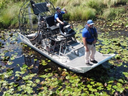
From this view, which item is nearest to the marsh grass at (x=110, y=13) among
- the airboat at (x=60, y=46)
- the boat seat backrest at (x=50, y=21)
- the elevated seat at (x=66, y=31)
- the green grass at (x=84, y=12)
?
the green grass at (x=84, y=12)

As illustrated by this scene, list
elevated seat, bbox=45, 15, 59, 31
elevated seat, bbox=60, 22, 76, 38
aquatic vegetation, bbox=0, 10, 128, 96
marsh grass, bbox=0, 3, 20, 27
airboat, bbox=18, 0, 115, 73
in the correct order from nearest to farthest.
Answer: aquatic vegetation, bbox=0, 10, 128, 96 < airboat, bbox=18, 0, 115, 73 < elevated seat, bbox=60, 22, 76, 38 < elevated seat, bbox=45, 15, 59, 31 < marsh grass, bbox=0, 3, 20, 27

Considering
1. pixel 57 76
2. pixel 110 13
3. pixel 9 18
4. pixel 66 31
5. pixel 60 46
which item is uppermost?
pixel 66 31

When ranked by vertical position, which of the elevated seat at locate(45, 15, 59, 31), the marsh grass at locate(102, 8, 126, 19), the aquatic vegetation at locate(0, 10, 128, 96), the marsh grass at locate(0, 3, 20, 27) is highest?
the elevated seat at locate(45, 15, 59, 31)

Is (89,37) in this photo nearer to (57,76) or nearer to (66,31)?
(66,31)

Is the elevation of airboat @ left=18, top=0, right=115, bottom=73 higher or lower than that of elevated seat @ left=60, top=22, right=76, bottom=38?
lower

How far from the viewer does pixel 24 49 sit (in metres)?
9.10

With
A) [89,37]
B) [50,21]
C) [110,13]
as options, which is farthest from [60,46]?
[110,13]

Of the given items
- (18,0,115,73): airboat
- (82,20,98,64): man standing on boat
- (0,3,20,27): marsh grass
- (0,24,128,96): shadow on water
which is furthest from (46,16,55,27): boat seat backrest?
(0,3,20,27): marsh grass

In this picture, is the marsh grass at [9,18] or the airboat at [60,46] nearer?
the airboat at [60,46]

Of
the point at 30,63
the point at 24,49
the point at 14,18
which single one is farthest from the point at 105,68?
the point at 14,18

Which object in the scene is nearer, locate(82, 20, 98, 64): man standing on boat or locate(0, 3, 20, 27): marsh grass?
locate(82, 20, 98, 64): man standing on boat

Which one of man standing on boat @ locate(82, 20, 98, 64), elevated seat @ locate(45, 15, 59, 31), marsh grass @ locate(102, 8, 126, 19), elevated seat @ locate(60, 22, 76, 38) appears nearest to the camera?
man standing on boat @ locate(82, 20, 98, 64)

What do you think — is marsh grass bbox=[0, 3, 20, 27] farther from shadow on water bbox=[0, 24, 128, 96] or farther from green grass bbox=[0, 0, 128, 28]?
shadow on water bbox=[0, 24, 128, 96]

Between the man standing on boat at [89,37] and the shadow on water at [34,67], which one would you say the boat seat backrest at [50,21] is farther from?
the man standing on boat at [89,37]
